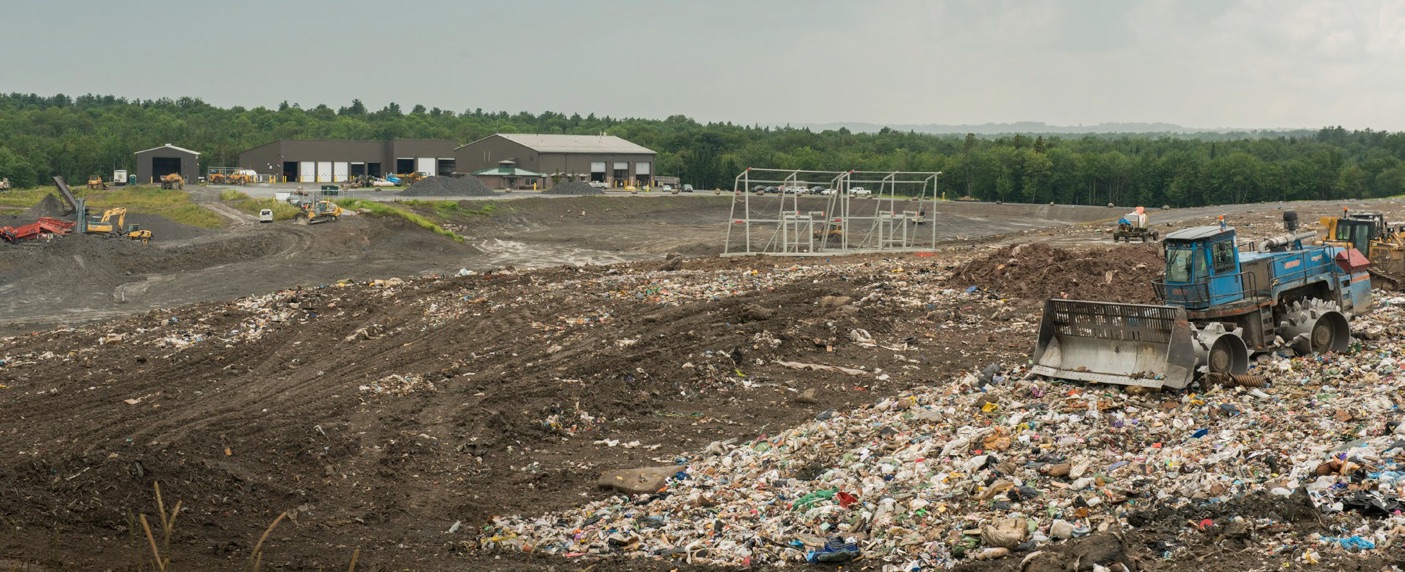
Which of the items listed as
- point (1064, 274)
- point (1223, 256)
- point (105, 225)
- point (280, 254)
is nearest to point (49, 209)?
point (105, 225)

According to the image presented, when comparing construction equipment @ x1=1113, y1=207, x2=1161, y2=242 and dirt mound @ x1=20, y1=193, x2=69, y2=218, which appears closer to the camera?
construction equipment @ x1=1113, y1=207, x2=1161, y2=242

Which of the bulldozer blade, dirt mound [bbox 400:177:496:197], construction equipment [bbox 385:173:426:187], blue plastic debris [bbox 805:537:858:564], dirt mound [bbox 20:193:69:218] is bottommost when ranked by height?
blue plastic debris [bbox 805:537:858:564]

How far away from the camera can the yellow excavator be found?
38281 millimetres

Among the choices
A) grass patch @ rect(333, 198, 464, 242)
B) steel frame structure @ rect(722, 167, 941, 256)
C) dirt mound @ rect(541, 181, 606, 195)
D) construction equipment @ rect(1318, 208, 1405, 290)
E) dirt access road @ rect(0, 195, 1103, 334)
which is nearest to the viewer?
construction equipment @ rect(1318, 208, 1405, 290)

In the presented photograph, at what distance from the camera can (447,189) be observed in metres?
63.2

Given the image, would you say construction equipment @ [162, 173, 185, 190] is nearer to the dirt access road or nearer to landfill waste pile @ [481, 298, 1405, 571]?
the dirt access road

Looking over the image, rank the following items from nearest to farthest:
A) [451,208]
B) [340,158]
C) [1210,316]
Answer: [1210,316] → [451,208] → [340,158]

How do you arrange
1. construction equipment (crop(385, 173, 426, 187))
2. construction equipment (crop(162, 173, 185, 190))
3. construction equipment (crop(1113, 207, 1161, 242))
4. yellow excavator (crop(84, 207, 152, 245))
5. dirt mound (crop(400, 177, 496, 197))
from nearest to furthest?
construction equipment (crop(1113, 207, 1161, 242)), yellow excavator (crop(84, 207, 152, 245)), dirt mound (crop(400, 177, 496, 197)), construction equipment (crop(162, 173, 185, 190)), construction equipment (crop(385, 173, 426, 187))

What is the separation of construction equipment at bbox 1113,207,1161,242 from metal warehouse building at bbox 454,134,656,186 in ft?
172

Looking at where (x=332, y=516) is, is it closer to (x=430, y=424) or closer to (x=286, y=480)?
(x=286, y=480)

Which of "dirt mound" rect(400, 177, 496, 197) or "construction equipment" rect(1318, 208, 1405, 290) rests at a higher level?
"dirt mound" rect(400, 177, 496, 197)

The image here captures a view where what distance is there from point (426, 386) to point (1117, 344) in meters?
8.28

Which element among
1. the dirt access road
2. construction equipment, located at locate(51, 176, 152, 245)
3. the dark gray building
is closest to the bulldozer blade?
the dirt access road

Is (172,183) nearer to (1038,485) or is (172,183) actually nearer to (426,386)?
(426,386)
